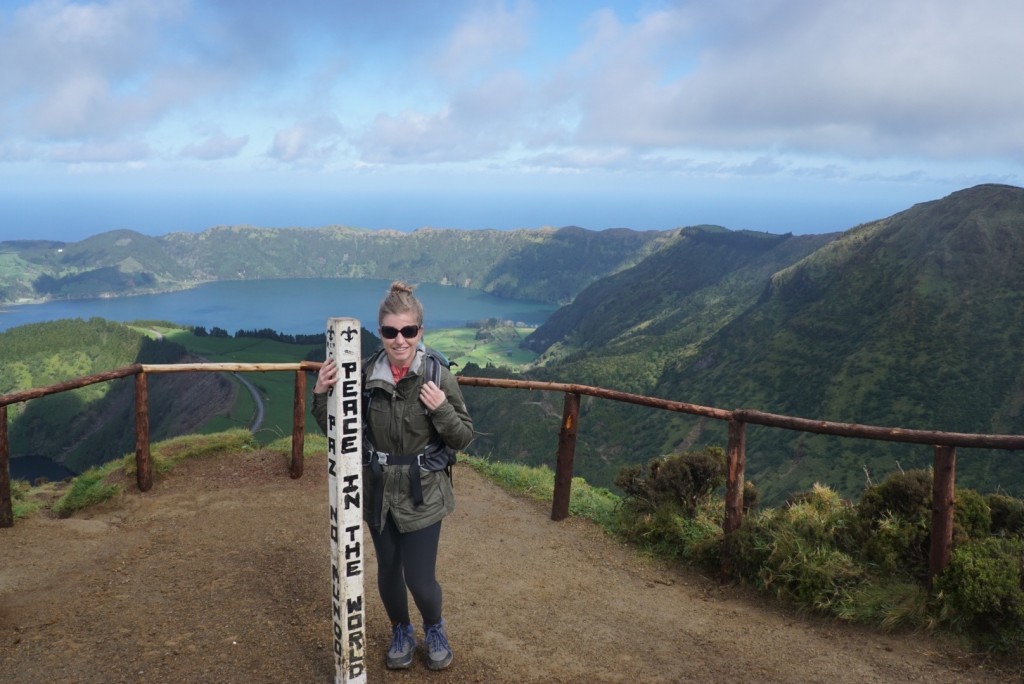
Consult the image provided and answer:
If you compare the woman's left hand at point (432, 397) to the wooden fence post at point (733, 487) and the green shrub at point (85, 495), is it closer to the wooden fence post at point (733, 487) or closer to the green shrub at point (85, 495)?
the wooden fence post at point (733, 487)

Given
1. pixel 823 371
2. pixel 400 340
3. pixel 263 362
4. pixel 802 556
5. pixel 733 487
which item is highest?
pixel 400 340

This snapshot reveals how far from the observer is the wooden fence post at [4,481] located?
6672 millimetres

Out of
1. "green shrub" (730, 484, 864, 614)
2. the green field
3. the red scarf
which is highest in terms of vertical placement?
the red scarf

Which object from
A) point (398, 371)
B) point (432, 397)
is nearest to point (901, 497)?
point (432, 397)

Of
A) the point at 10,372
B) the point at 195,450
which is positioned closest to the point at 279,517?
the point at 195,450

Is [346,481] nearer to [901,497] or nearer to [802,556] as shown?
[802,556]

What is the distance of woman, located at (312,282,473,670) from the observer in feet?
12.4

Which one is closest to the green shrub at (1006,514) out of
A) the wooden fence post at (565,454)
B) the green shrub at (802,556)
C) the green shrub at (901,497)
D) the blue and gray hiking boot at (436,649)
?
the green shrub at (901,497)

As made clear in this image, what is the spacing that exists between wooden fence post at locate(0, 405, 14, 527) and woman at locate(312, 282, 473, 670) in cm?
448

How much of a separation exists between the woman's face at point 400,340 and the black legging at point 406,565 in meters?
0.88

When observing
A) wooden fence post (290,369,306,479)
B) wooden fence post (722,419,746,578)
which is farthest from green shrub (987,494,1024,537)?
wooden fence post (290,369,306,479)

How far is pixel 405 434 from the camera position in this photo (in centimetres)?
385

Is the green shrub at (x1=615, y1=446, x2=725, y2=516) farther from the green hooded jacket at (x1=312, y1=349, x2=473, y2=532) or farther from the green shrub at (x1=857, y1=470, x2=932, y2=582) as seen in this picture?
the green hooded jacket at (x1=312, y1=349, x2=473, y2=532)

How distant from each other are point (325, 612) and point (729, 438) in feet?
11.0
